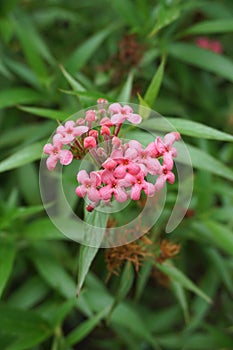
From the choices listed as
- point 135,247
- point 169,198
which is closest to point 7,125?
point 169,198

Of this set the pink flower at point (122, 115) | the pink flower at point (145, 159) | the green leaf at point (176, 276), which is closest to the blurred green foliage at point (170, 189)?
the green leaf at point (176, 276)

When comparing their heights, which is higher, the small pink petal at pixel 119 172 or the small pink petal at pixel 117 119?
the small pink petal at pixel 117 119

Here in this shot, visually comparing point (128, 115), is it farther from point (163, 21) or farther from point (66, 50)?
point (66, 50)

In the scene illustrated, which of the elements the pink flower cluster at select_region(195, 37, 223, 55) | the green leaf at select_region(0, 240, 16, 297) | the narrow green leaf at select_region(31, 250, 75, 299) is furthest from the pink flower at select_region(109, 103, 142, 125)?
the pink flower cluster at select_region(195, 37, 223, 55)

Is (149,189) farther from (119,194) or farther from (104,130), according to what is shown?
(104,130)

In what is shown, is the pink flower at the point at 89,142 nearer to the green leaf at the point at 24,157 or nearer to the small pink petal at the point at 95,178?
the small pink petal at the point at 95,178

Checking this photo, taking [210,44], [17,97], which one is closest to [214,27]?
Answer: [210,44]

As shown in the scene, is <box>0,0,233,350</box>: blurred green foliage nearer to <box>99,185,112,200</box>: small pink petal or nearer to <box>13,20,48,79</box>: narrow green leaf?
<box>13,20,48,79</box>: narrow green leaf
